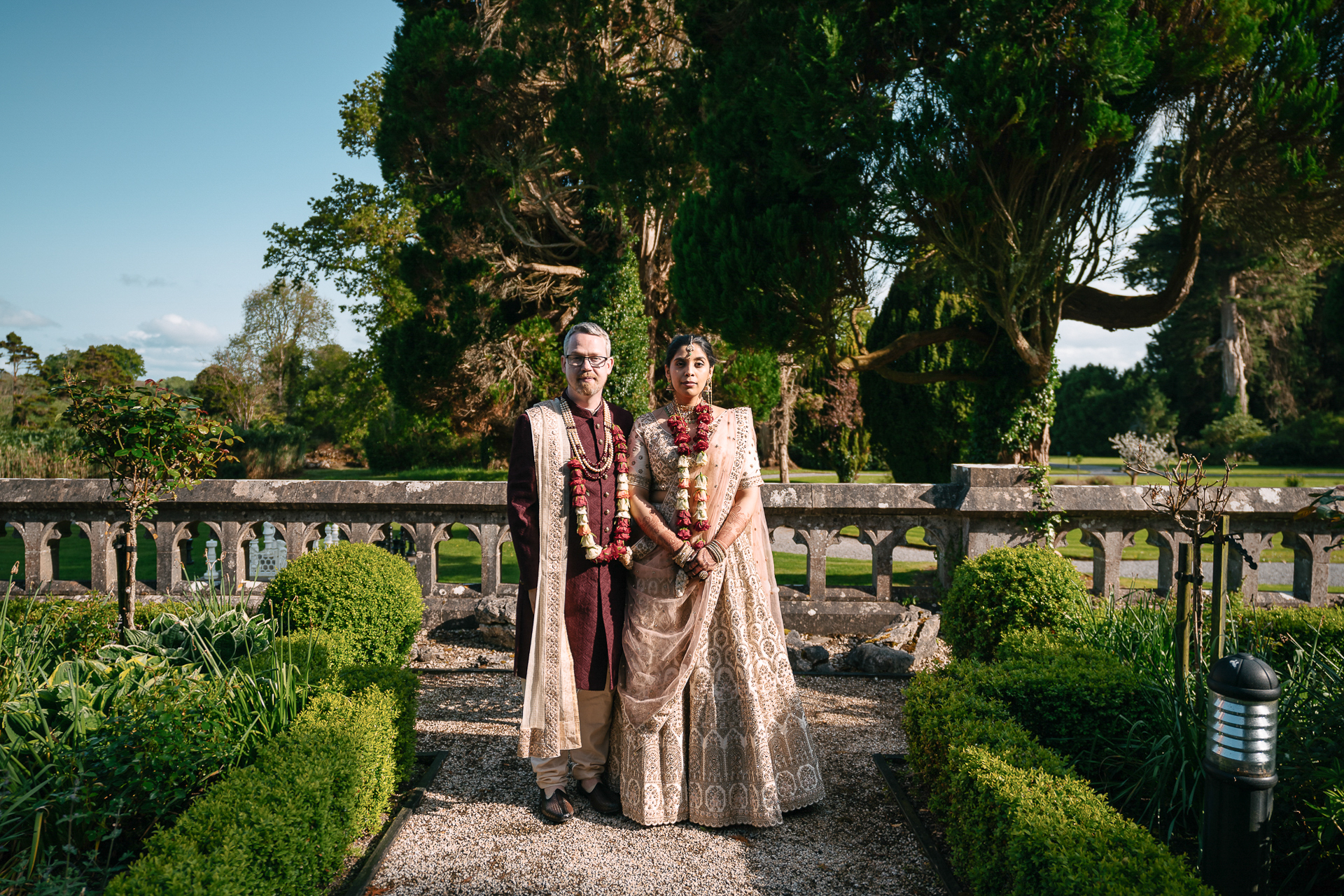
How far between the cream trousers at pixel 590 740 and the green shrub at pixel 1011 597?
225cm

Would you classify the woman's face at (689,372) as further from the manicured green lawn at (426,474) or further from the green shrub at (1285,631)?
the manicured green lawn at (426,474)

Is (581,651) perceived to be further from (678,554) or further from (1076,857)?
(1076,857)

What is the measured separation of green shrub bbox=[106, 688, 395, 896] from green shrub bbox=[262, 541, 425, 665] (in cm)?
127

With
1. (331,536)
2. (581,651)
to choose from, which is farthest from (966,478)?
(331,536)

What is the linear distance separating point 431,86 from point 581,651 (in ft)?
45.9

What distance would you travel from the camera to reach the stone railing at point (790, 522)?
600 cm

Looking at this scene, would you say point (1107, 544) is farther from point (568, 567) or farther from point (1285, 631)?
point (568, 567)

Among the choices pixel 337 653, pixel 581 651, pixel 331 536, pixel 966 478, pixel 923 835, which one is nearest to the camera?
pixel 923 835

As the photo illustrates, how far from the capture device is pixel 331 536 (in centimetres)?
671

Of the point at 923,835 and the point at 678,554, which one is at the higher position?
the point at 678,554

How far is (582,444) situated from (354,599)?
196 centimetres

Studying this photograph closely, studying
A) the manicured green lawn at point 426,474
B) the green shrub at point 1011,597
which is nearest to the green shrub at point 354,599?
the green shrub at point 1011,597

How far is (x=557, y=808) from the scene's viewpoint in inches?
136

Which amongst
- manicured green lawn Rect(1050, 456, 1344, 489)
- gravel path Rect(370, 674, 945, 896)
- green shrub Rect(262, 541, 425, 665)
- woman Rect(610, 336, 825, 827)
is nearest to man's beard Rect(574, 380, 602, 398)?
woman Rect(610, 336, 825, 827)
